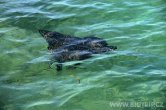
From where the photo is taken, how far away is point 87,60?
840cm

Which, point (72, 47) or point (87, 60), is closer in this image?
point (87, 60)

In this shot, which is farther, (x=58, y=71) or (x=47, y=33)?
(x=47, y=33)

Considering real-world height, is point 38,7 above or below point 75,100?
above

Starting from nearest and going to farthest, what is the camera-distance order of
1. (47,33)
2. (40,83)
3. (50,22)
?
(40,83), (47,33), (50,22)

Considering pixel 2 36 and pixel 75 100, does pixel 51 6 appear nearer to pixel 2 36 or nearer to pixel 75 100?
pixel 2 36

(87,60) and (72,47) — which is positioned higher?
(72,47)

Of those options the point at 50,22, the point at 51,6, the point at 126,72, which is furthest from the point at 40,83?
the point at 51,6

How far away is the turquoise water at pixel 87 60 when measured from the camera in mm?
7084

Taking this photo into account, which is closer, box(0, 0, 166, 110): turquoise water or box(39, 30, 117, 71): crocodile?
box(0, 0, 166, 110): turquoise water

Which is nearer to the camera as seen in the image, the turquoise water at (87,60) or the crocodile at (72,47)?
the turquoise water at (87,60)

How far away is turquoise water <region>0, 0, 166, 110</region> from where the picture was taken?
7.08 metres

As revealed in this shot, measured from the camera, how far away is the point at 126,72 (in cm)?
778

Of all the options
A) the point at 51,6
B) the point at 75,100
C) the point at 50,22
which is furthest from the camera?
the point at 51,6

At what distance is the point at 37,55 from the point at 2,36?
1949 millimetres
